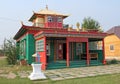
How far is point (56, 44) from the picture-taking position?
21875 mm

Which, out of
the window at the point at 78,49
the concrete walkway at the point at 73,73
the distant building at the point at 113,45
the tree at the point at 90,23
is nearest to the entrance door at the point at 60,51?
the window at the point at 78,49

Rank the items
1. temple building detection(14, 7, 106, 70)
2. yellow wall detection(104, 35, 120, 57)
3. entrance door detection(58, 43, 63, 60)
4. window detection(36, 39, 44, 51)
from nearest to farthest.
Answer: window detection(36, 39, 44, 51) → temple building detection(14, 7, 106, 70) → entrance door detection(58, 43, 63, 60) → yellow wall detection(104, 35, 120, 57)

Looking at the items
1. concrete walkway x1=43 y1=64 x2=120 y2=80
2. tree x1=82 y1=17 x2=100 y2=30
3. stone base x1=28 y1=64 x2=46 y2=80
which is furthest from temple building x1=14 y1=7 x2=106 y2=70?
tree x1=82 y1=17 x2=100 y2=30

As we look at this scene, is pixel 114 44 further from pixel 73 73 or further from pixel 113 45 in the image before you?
pixel 73 73

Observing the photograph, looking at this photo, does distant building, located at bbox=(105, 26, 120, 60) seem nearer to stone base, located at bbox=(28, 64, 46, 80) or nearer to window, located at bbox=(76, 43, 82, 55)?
window, located at bbox=(76, 43, 82, 55)

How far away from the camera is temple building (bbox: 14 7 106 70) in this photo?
17094mm

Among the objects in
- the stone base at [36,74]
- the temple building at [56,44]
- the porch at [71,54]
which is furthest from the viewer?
the porch at [71,54]

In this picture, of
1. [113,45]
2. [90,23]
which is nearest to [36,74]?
[113,45]

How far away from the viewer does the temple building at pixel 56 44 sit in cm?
1709

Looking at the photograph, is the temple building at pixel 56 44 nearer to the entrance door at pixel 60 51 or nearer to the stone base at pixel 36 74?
the entrance door at pixel 60 51

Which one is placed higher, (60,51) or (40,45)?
(40,45)

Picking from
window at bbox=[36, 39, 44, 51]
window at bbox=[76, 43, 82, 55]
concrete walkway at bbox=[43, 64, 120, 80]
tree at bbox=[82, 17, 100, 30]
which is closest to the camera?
concrete walkway at bbox=[43, 64, 120, 80]

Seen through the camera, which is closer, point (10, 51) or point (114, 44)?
point (10, 51)

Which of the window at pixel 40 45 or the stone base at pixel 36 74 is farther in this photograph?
the window at pixel 40 45
